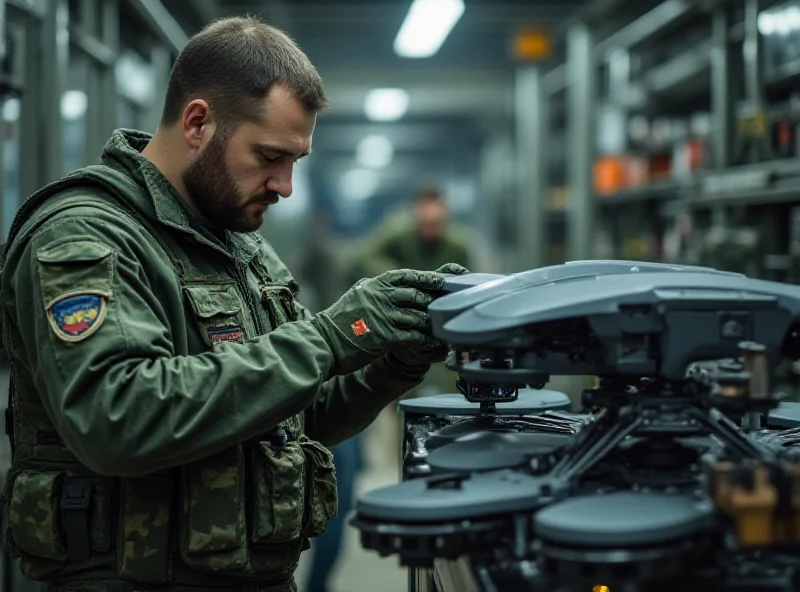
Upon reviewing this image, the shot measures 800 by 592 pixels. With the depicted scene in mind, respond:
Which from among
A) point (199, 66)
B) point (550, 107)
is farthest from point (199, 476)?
point (550, 107)

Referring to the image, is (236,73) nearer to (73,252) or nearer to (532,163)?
(73,252)

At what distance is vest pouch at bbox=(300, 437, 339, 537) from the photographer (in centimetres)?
178

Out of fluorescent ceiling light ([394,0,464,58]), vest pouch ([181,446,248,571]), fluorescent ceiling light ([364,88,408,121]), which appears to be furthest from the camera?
fluorescent ceiling light ([364,88,408,121])

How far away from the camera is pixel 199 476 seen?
1558mm

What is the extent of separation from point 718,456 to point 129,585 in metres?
0.92

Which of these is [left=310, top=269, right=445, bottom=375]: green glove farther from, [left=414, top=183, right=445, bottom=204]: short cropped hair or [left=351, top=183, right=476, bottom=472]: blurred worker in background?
[left=414, top=183, right=445, bottom=204]: short cropped hair

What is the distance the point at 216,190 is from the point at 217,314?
241 mm

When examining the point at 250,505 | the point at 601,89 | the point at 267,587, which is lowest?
the point at 267,587

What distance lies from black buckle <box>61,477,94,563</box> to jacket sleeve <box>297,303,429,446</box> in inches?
23.3

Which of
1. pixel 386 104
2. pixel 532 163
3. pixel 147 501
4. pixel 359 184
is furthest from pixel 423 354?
pixel 359 184

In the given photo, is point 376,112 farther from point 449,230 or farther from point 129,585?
point 129,585

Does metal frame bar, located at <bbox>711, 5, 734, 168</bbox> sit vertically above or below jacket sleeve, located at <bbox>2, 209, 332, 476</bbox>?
above

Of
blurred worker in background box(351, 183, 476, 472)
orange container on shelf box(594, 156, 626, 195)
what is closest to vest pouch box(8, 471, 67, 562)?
blurred worker in background box(351, 183, 476, 472)

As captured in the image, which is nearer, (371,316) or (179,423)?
(179,423)
